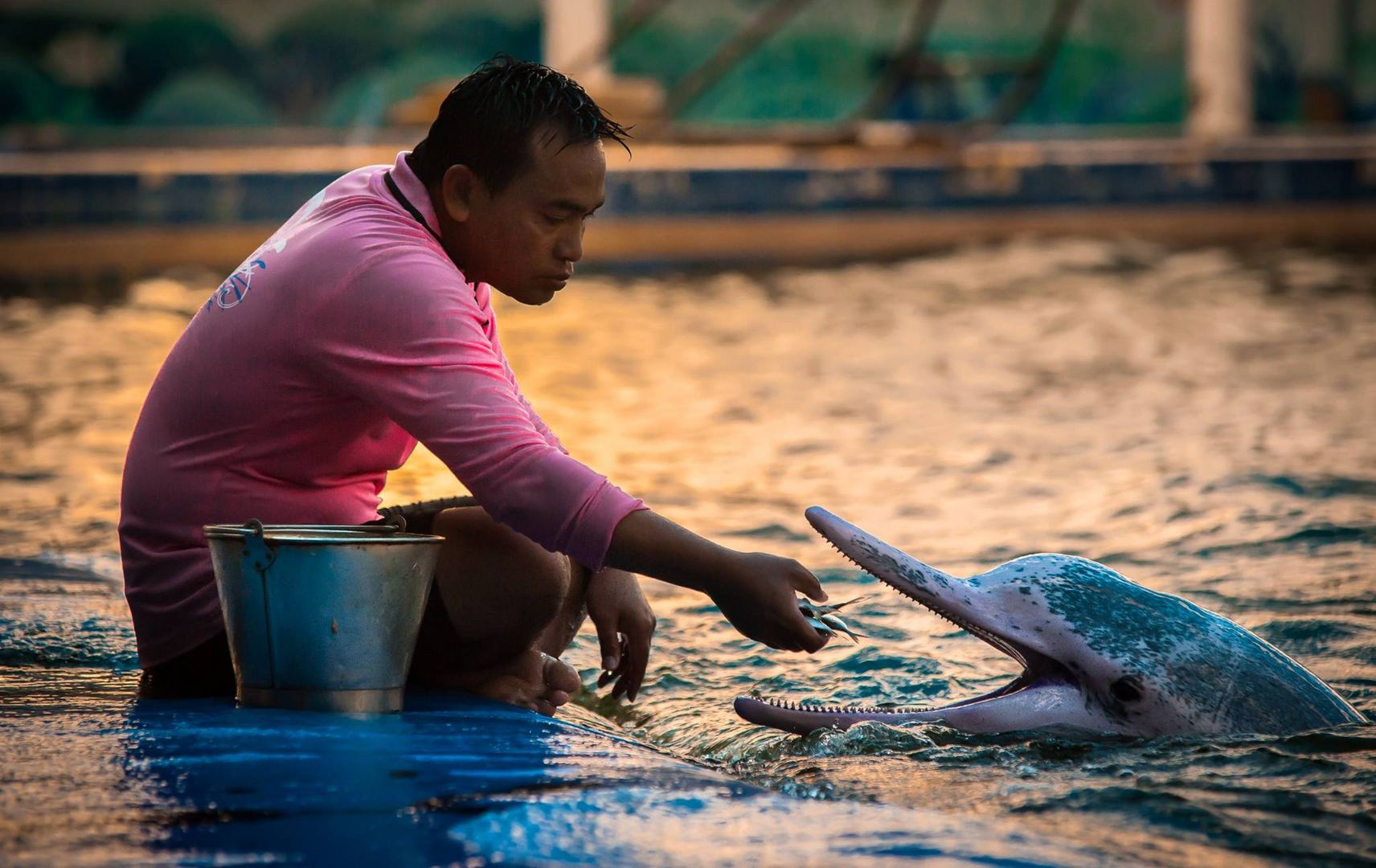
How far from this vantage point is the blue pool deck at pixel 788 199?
1642cm

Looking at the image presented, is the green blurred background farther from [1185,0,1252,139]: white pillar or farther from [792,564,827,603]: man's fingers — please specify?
[792,564,827,603]: man's fingers

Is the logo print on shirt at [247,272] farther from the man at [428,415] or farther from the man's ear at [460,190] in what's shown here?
the man's ear at [460,190]

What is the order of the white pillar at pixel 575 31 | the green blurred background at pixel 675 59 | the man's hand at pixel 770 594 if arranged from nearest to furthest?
1. the man's hand at pixel 770 594
2. the white pillar at pixel 575 31
3. the green blurred background at pixel 675 59

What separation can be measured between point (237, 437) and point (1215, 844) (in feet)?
5.91

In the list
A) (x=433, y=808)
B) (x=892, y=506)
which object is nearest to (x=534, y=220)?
(x=433, y=808)

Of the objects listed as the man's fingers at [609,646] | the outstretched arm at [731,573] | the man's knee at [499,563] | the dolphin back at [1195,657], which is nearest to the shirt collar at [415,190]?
the man's knee at [499,563]

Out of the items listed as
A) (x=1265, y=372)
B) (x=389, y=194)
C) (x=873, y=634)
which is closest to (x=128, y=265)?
(x=1265, y=372)

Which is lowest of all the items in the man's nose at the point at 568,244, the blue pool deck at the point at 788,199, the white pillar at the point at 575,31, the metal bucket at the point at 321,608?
the metal bucket at the point at 321,608

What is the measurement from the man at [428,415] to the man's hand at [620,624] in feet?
0.57

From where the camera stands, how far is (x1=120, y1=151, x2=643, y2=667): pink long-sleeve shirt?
2602 millimetres

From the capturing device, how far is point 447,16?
2450 centimetres

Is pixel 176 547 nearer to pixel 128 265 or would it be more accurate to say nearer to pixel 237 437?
pixel 237 437

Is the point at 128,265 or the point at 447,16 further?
the point at 447,16

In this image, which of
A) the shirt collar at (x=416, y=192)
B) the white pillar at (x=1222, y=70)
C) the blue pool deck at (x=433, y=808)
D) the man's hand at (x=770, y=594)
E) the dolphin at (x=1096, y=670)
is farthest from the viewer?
the white pillar at (x=1222, y=70)
